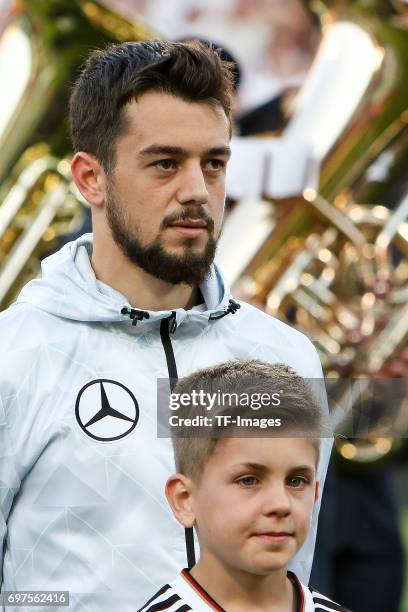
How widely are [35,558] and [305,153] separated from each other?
240cm

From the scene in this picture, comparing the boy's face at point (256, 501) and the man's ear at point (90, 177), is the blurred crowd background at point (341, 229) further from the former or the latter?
the boy's face at point (256, 501)

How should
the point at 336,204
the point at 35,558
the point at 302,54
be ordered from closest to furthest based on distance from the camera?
the point at 35,558 → the point at 336,204 → the point at 302,54

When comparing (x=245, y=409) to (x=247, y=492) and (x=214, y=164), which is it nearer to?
(x=247, y=492)

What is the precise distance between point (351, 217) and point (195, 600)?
9.66ft

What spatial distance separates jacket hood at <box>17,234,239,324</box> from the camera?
230 centimetres

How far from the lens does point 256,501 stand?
1.86m

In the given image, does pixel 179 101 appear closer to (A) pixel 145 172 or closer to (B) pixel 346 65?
(A) pixel 145 172

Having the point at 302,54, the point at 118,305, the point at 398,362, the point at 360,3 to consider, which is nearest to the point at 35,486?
the point at 118,305

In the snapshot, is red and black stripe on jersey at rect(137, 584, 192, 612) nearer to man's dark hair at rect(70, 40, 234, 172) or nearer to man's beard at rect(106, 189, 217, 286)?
man's beard at rect(106, 189, 217, 286)

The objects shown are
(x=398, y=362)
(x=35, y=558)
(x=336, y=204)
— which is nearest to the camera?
(x=35, y=558)

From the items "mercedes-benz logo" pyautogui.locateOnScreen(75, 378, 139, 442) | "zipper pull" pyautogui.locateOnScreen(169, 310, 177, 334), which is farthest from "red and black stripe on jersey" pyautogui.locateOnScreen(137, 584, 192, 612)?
"zipper pull" pyautogui.locateOnScreen(169, 310, 177, 334)

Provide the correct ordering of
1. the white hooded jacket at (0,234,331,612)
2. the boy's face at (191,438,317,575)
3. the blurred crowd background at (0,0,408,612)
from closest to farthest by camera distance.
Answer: the boy's face at (191,438,317,575) < the white hooded jacket at (0,234,331,612) < the blurred crowd background at (0,0,408,612)

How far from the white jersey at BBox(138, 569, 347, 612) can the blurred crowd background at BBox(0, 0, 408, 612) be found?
6.54 ft

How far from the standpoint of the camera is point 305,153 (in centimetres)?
447
